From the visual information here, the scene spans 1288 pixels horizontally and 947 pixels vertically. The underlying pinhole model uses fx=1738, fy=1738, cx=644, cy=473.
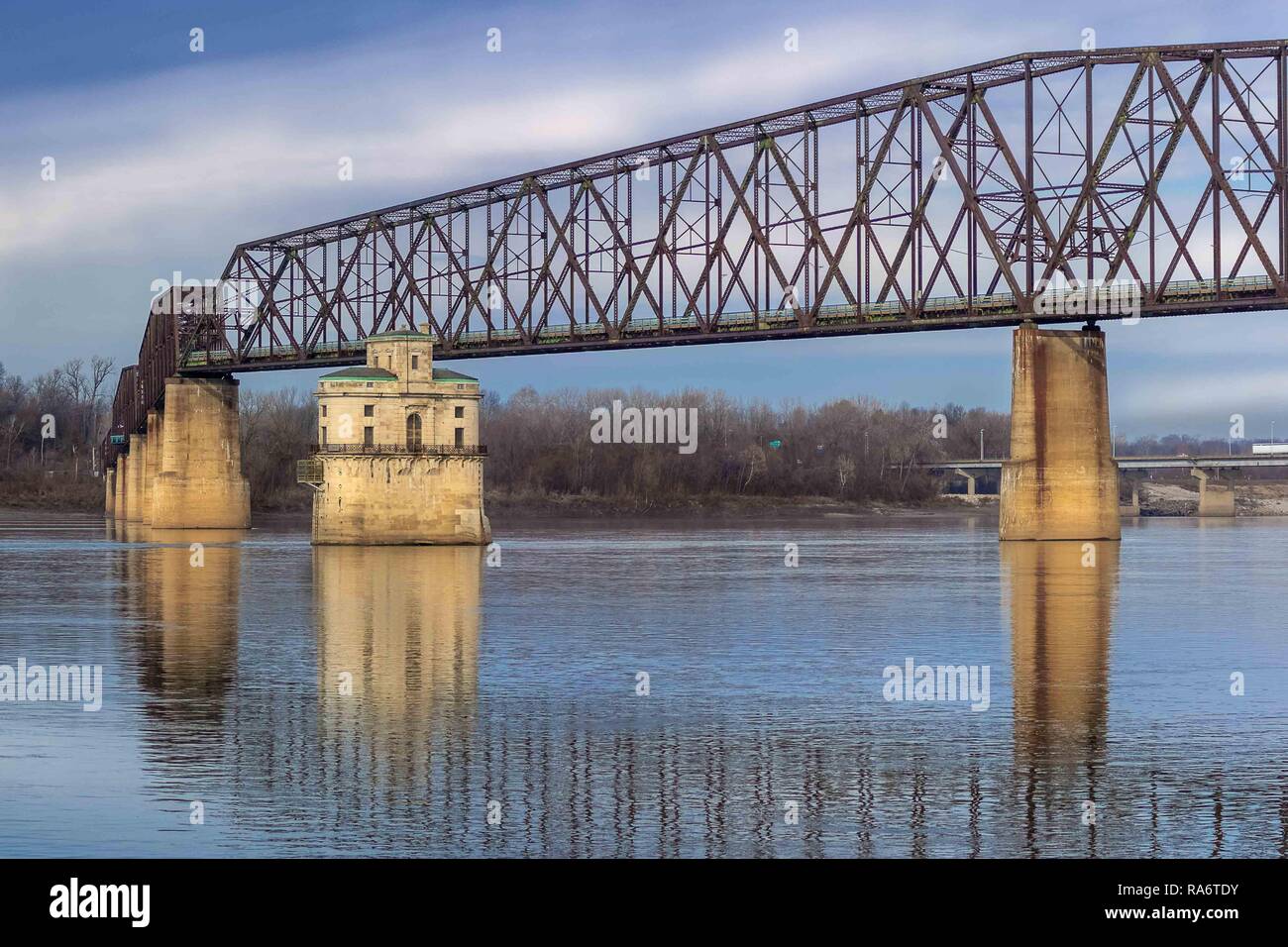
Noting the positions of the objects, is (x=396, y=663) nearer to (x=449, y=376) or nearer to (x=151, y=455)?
(x=449, y=376)

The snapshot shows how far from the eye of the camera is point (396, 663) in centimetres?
4122

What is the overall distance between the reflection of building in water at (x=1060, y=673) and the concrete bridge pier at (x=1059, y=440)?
19284mm

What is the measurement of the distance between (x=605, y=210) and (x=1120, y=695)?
4240 inches

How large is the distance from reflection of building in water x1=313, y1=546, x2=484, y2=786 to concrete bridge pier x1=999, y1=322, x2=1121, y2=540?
3763 centimetres

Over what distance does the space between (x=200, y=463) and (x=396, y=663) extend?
396 feet

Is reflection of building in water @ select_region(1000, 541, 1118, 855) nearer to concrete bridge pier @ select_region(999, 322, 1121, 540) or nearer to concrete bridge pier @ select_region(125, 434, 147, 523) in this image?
concrete bridge pier @ select_region(999, 322, 1121, 540)

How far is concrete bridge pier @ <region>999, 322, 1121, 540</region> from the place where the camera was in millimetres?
102750

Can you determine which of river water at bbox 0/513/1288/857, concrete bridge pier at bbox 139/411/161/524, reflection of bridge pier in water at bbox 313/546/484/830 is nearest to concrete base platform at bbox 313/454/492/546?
reflection of bridge pier in water at bbox 313/546/484/830

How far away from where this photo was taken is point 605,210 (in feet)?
457

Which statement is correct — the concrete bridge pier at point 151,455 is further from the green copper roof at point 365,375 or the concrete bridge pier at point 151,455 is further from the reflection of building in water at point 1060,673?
the reflection of building in water at point 1060,673

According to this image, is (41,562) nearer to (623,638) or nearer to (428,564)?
(428,564)

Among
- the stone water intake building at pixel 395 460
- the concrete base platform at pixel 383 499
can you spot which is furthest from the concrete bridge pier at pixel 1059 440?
the concrete base platform at pixel 383 499

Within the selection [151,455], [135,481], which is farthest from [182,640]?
[135,481]
